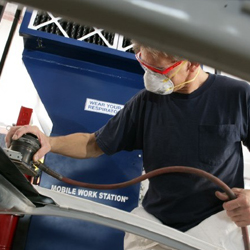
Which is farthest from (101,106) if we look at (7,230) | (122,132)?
(7,230)

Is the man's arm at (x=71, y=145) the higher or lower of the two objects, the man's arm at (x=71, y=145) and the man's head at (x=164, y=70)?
the lower

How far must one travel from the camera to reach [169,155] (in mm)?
1277

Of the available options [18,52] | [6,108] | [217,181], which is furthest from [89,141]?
[18,52]

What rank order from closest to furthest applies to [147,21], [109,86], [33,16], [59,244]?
[147,21], [59,244], [33,16], [109,86]

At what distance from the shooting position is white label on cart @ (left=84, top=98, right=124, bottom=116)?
1.61m

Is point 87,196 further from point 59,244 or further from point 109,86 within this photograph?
point 109,86

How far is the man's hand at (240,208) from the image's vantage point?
101cm

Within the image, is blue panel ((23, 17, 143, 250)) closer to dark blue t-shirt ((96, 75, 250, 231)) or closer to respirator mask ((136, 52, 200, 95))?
dark blue t-shirt ((96, 75, 250, 231))

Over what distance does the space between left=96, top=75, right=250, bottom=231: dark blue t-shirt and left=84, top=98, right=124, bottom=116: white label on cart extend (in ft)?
0.93

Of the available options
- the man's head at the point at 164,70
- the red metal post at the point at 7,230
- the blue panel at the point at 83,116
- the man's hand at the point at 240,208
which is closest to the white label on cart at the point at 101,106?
the blue panel at the point at 83,116

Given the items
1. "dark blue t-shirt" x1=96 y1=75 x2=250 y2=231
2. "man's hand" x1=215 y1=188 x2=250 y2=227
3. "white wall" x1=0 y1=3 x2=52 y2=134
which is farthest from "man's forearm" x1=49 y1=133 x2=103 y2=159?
"white wall" x1=0 y1=3 x2=52 y2=134

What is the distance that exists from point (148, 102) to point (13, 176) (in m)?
0.77

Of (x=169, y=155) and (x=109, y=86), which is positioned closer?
(x=169, y=155)

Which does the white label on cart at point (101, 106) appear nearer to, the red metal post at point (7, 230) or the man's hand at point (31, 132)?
the man's hand at point (31, 132)
